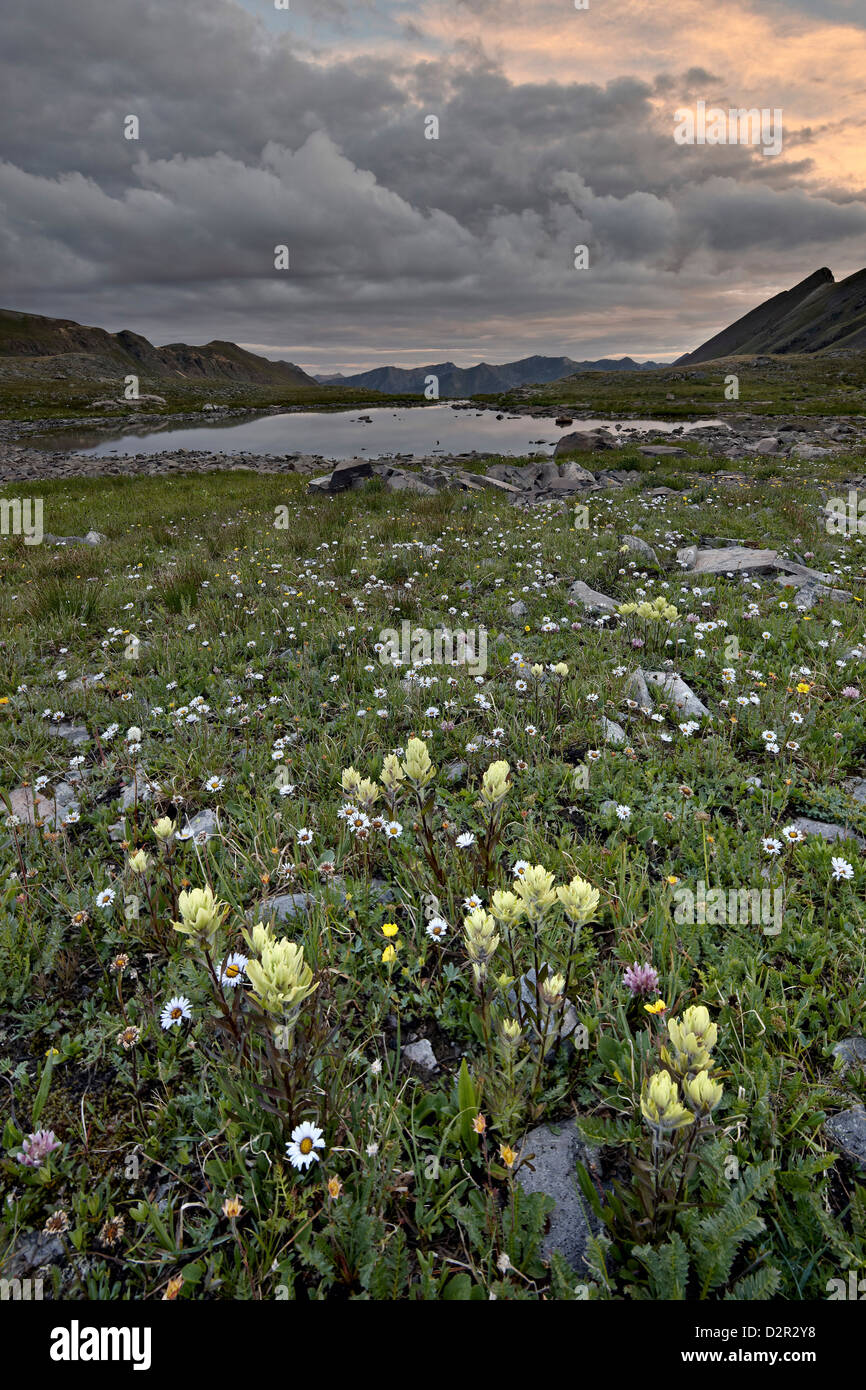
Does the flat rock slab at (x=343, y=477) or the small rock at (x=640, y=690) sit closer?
the small rock at (x=640, y=690)

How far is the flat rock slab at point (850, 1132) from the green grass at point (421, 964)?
6 centimetres

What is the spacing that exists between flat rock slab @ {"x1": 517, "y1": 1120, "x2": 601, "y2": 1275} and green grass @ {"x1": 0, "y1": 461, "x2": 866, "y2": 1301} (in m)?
0.08

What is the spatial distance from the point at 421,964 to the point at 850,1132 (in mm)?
1909

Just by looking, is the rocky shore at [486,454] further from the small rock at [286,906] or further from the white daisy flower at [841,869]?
the small rock at [286,906]

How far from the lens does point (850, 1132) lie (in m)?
2.39

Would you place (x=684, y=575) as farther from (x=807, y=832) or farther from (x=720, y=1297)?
(x=720, y=1297)

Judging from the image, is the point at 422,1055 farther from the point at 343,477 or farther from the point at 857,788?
the point at 343,477

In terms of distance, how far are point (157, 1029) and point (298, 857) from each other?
4.23ft

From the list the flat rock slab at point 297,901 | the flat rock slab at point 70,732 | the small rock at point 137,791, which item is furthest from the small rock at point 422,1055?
the flat rock slab at point 70,732

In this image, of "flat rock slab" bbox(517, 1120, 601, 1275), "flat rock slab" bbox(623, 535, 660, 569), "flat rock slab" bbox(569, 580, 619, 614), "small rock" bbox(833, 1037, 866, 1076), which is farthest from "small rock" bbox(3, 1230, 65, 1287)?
"flat rock slab" bbox(623, 535, 660, 569)

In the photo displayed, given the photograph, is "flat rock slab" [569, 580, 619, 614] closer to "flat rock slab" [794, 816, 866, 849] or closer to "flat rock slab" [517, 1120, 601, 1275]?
"flat rock slab" [794, 816, 866, 849]

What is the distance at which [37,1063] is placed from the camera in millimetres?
2811

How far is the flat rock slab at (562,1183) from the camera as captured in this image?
7.08 ft
